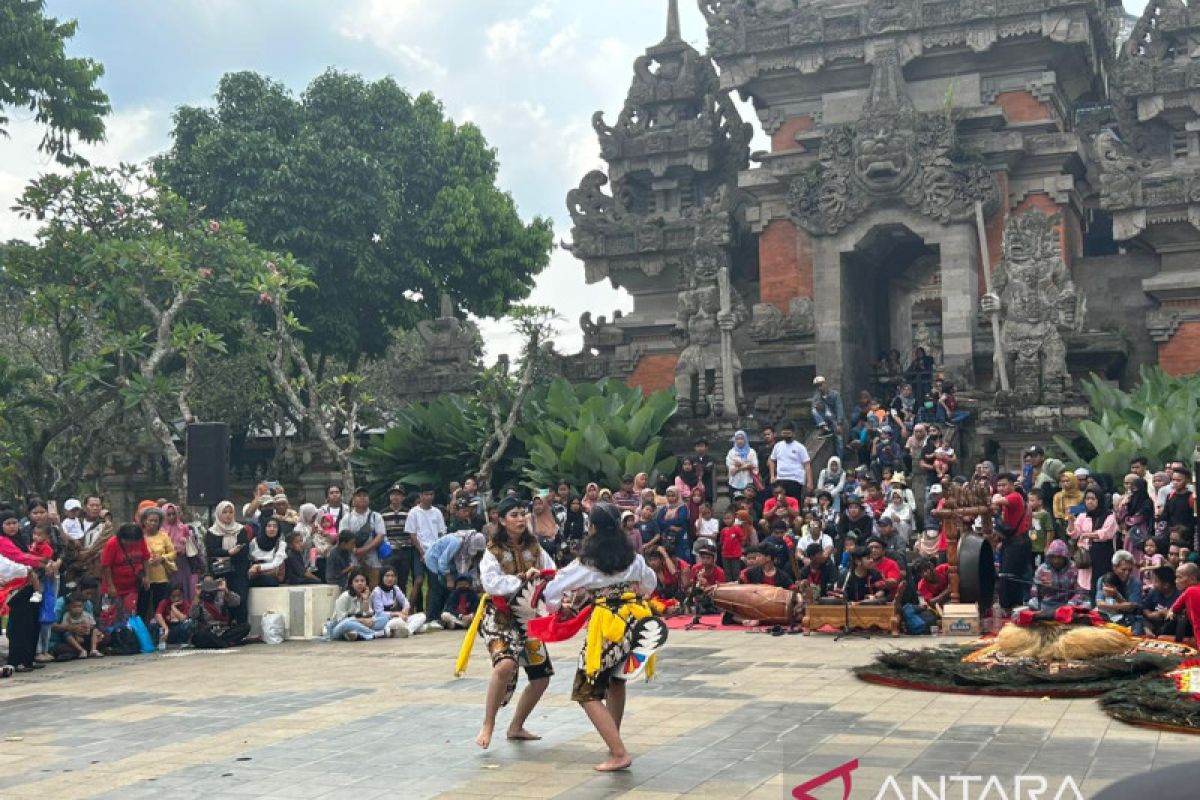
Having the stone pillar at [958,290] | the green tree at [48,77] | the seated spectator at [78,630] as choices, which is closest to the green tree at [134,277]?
the green tree at [48,77]

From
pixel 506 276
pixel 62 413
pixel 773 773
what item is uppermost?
pixel 506 276

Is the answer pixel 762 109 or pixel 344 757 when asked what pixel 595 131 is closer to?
pixel 762 109

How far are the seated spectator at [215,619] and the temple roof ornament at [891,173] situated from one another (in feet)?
49.5

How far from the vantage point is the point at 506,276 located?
39.3 metres

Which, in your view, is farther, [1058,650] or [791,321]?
[791,321]

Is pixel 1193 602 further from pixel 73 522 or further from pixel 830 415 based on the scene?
pixel 73 522

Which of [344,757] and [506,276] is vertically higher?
[506,276]

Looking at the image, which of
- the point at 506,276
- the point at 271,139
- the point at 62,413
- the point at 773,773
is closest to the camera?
the point at 773,773

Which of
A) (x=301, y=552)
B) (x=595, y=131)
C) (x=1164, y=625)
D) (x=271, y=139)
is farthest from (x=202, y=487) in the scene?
(x=271, y=139)

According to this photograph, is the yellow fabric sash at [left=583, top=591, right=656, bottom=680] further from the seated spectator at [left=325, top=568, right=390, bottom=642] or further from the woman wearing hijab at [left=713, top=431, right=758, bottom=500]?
the woman wearing hijab at [left=713, top=431, right=758, bottom=500]

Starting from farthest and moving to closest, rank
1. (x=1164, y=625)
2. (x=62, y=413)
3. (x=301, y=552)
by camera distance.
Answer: (x=62, y=413)
(x=301, y=552)
(x=1164, y=625)

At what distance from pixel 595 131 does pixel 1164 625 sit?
23.0m

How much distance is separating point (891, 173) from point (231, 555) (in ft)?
50.1

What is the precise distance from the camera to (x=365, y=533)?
689 inches
